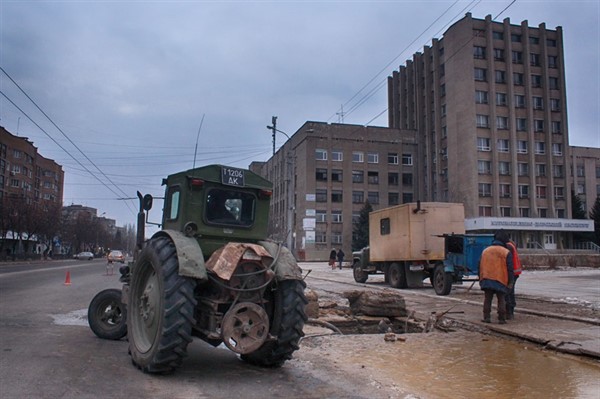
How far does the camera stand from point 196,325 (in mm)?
5820

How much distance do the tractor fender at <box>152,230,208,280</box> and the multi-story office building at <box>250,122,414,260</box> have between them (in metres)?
63.8

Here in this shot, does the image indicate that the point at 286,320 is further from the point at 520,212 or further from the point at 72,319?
the point at 520,212

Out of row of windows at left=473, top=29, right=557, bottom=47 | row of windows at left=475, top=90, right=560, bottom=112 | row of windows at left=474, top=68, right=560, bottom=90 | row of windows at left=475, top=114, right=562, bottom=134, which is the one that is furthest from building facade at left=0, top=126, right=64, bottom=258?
row of windows at left=473, top=29, right=557, bottom=47

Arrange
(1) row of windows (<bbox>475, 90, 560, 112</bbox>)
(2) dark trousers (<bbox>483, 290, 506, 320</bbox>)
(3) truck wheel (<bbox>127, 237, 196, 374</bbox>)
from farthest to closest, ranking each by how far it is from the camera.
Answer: (1) row of windows (<bbox>475, 90, 560, 112</bbox>) < (2) dark trousers (<bbox>483, 290, 506, 320</bbox>) < (3) truck wheel (<bbox>127, 237, 196, 374</bbox>)

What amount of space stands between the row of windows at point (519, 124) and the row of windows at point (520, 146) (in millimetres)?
1593

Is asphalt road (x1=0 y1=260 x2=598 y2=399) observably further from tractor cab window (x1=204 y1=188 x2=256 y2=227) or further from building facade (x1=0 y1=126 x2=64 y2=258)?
building facade (x1=0 y1=126 x2=64 y2=258)

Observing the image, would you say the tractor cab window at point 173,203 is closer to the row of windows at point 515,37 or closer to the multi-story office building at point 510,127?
the multi-story office building at point 510,127

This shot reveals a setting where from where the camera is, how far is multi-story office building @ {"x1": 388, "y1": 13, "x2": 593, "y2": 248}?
63625mm

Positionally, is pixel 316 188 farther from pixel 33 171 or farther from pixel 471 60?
pixel 33 171

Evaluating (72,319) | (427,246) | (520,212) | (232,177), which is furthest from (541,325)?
(520,212)

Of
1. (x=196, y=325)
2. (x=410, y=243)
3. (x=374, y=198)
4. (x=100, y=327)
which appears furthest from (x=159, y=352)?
(x=374, y=198)

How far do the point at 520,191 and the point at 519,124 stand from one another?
8895 mm

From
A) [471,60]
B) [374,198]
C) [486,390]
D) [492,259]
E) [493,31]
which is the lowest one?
[486,390]

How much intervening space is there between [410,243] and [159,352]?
1510 cm
